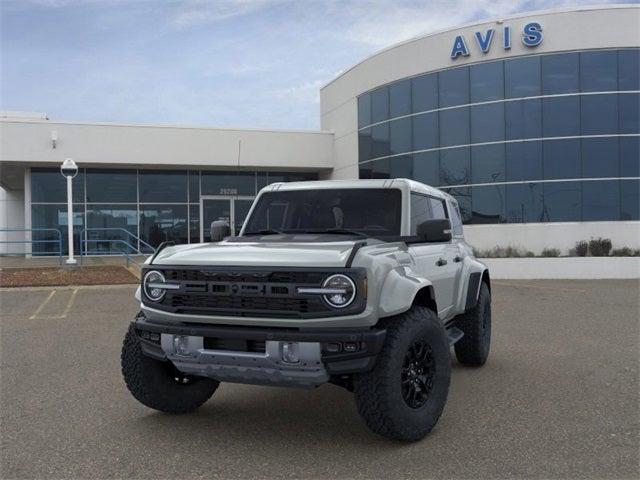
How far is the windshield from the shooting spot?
5352 mm

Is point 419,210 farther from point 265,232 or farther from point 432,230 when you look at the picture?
point 265,232

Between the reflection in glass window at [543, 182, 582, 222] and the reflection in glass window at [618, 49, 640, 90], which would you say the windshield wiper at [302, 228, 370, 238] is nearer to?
the reflection in glass window at [543, 182, 582, 222]

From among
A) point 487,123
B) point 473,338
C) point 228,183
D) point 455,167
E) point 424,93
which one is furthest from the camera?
point 228,183

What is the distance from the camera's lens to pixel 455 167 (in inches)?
870

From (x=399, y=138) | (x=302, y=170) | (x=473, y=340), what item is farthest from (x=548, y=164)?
(x=473, y=340)

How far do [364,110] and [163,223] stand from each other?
30.9ft

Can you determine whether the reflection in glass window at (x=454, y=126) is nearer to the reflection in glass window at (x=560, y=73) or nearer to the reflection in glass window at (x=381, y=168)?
the reflection in glass window at (x=381, y=168)

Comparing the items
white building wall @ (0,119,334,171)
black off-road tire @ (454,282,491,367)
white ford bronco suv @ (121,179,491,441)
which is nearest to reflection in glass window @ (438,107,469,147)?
white building wall @ (0,119,334,171)

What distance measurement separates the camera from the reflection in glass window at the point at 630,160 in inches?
797

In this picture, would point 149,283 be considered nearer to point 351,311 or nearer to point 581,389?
point 351,311

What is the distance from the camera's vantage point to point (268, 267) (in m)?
4.07

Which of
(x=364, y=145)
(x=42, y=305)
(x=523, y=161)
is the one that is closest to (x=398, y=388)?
(x=42, y=305)

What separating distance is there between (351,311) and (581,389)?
121 inches

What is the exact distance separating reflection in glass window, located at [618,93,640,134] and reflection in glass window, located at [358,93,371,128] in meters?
9.20
